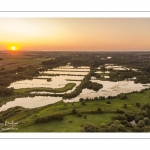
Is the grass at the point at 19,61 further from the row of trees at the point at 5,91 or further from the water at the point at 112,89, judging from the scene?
the water at the point at 112,89

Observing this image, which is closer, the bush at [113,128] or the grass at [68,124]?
the bush at [113,128]

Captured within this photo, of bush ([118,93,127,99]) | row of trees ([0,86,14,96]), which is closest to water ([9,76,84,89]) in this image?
row of trees ([0,86,14,96])

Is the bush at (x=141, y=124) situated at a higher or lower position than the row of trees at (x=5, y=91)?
lower

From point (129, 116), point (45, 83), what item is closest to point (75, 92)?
point (45, 83)

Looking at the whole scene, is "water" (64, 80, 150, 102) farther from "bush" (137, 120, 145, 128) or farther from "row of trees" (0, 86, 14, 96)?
"bush" (137, 120, 145, 128)

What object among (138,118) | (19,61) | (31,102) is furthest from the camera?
(19,61)

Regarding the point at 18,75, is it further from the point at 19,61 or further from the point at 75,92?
the point at 75,92

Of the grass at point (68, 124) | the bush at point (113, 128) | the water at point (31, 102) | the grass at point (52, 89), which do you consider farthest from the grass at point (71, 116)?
the grass at point (52, 89)

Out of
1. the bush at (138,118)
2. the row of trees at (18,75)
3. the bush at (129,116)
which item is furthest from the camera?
the row of trees at (18,75)
